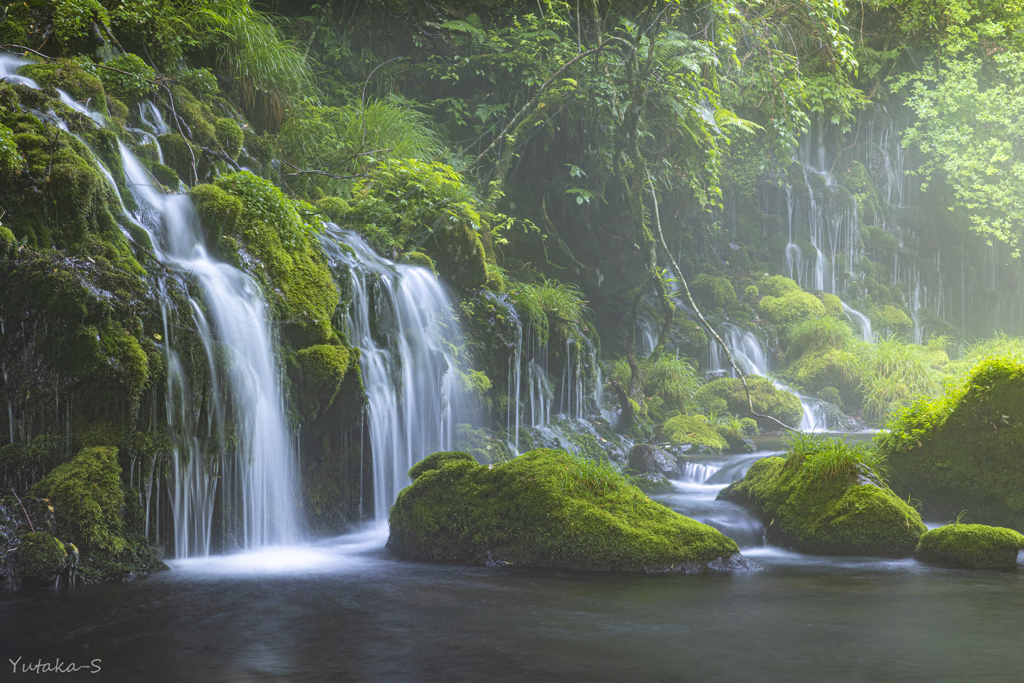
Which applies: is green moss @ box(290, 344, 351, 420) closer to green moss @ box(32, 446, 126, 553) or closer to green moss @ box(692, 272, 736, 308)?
green moss @ box(32, 446, 126, 553)

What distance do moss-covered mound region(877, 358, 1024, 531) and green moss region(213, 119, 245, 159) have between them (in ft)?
27.3

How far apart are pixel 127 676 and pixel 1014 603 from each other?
536 centimetres

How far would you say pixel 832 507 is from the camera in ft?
20.8

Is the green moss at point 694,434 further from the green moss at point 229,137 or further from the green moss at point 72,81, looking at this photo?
the green moss at point 72,81

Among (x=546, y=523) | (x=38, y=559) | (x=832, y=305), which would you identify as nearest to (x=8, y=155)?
(x=38, y=559)

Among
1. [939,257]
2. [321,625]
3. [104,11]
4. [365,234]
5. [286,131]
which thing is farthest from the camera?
[939,257]

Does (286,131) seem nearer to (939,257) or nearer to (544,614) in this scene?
(544,614)

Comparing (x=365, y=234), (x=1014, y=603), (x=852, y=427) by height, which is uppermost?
(x=365, y=234)

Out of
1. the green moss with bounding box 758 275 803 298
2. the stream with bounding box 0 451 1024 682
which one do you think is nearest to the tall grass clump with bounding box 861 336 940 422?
the green moss with bounding box 758 275 803 298

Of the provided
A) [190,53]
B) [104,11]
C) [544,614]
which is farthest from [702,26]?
[544,614]

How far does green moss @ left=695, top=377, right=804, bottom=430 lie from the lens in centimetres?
1287

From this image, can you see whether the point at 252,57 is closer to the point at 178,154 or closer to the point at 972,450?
the point at 178,154

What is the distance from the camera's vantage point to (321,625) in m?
4.39

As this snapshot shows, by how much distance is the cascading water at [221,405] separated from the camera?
5742mm
